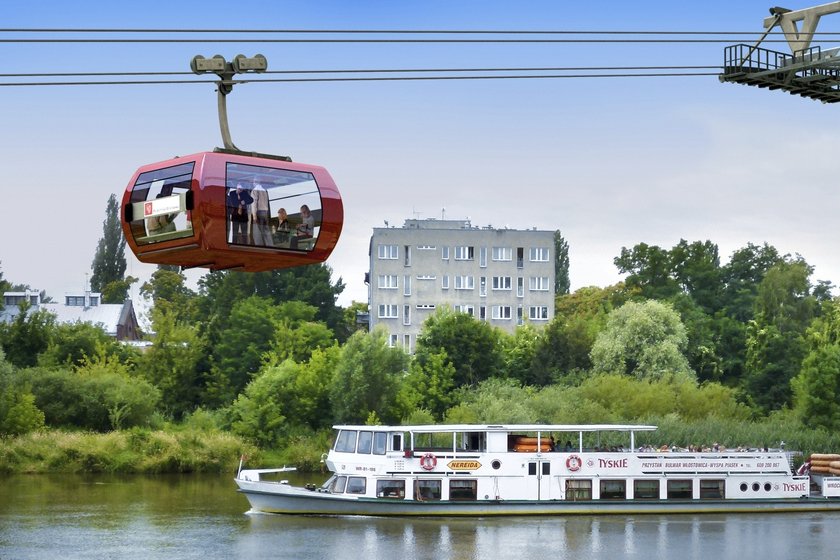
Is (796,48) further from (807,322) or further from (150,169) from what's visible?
(807,322)

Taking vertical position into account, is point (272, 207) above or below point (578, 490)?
above

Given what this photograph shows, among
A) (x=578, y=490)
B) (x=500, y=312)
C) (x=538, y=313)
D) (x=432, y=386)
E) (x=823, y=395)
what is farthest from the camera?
(x=500, y=312)

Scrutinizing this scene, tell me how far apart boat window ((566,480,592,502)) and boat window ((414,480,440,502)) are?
16.5ft

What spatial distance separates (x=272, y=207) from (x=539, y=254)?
257ft

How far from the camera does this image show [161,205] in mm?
27156

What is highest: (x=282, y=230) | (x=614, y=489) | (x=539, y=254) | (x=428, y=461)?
(x=539, y=254)

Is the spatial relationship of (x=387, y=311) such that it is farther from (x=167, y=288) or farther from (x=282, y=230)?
(x=282, y=230)

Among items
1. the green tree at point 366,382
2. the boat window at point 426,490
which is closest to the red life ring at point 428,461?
the boat window at point 426,490

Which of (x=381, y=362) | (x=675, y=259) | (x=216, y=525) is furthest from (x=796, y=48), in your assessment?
(x=675, y=259)

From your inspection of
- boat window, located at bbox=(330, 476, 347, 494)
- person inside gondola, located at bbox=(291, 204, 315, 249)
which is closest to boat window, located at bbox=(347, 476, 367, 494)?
boat window, located at bbox=(330, 476, 347, 494)

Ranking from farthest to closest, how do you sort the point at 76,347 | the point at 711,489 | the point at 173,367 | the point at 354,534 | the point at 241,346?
1. the point at 241,346
2. the point at 76,347
3. the point at 173,367
4. the point at 711,489
5. the point at 354,534

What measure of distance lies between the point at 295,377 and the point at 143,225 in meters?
50.9

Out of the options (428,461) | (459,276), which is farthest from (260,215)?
(459,276)

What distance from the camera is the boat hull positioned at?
53.7 metres
